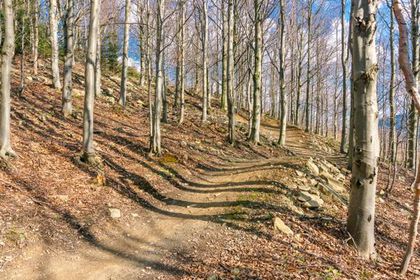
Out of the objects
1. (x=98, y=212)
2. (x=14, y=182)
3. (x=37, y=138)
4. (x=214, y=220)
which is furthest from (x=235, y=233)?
(x=37, y=138)

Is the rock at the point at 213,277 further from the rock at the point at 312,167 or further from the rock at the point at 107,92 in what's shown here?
the rock at the point at 107,92

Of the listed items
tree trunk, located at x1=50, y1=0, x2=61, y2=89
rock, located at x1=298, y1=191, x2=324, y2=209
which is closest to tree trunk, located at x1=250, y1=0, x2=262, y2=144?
rock, located at x1=298, y1=191, x2=324, y2=209

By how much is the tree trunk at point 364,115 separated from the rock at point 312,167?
13.1ft

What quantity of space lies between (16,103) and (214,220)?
928cm

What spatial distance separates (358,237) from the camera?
19.4 ft

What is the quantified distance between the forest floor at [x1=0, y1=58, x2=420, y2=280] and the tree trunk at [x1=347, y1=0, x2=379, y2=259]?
767 millimetres

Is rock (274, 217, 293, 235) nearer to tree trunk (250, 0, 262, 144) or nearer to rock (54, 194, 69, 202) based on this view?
rock (54, 194, 69, 202)

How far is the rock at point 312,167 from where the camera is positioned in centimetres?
984

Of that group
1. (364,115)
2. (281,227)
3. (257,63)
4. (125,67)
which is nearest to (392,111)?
(257,63)

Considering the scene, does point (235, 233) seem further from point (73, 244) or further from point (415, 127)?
point (415, 127)

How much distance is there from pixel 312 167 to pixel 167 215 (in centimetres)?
493

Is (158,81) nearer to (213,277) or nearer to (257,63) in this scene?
(257,63)

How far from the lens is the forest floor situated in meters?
5.10

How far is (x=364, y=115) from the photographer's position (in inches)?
215
